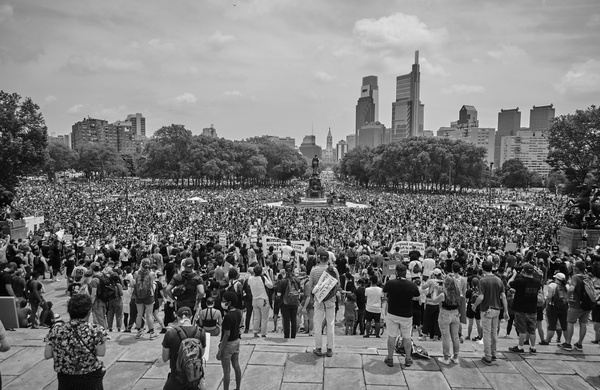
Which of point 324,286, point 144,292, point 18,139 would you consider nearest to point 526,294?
point 324,286

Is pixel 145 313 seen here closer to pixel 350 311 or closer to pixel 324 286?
pixel 324 286

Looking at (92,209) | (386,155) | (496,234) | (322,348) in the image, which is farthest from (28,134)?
(386,155)

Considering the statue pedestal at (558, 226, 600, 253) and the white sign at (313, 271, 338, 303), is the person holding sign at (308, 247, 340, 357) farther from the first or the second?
the statue pedestal at (558, 226, 600, 253)

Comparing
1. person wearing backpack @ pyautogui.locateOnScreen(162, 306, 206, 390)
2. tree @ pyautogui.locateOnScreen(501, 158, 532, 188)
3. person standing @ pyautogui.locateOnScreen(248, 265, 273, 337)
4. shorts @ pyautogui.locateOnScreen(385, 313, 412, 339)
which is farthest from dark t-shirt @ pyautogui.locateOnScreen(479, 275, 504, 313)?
tree @ pyautogui.locateOnScreen(501, 158, 532, 188)

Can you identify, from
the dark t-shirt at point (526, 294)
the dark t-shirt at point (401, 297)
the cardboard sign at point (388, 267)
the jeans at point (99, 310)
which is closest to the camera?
the dark t-shirt at point (401, 297)

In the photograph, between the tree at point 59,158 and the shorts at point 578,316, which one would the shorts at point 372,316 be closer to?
the shorts at point 578,316

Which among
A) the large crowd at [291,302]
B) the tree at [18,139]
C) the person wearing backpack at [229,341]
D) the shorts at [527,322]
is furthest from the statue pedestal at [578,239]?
the tree at [18,139]

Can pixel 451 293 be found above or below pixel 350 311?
above
